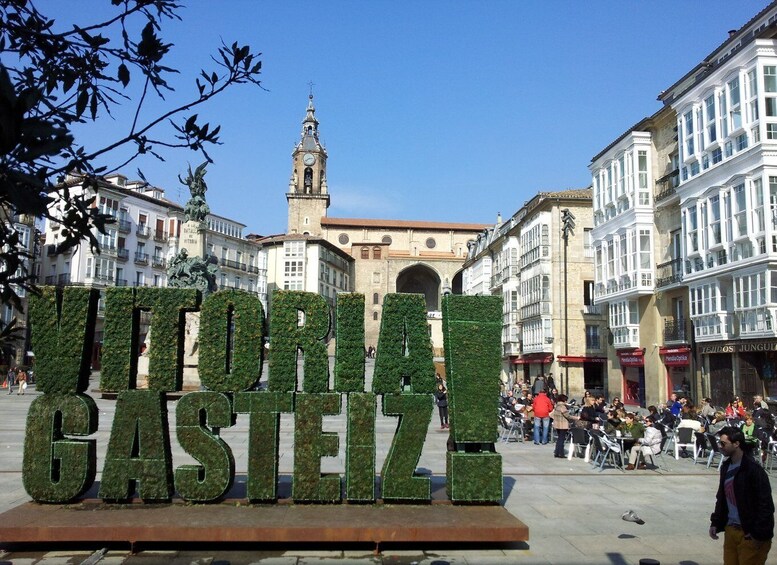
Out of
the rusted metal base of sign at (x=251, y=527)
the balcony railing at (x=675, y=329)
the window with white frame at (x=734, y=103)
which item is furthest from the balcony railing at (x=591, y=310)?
the rusted metal base of sign at (x=251, y=527)

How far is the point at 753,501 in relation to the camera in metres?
6.01

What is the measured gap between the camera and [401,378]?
1073 centimetres

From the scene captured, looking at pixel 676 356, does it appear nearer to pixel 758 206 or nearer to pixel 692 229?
pixel 692 229

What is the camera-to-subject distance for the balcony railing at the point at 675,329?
3103 cm

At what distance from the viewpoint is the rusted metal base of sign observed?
865 cm

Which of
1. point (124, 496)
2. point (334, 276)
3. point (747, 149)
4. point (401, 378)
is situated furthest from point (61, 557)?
point (334, 276)

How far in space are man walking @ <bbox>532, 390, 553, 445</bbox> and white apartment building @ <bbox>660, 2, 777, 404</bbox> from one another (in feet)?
33.5

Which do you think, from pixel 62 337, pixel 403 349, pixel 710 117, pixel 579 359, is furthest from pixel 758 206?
pixel 62 337

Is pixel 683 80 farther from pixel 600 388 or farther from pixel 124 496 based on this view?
pixel 124 496

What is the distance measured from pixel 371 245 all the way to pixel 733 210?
79.0 meters

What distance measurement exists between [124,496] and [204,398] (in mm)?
1873

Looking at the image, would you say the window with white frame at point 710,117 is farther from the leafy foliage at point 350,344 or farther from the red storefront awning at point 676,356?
the leafy foliage at point 350,344

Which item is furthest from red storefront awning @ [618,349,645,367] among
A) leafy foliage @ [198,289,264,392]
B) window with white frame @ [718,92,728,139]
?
leafy foliage @ [198,289,264,392]

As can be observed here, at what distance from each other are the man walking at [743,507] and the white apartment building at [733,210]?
2036 cm
